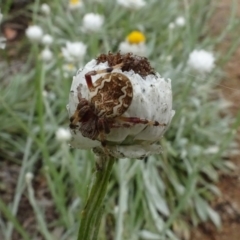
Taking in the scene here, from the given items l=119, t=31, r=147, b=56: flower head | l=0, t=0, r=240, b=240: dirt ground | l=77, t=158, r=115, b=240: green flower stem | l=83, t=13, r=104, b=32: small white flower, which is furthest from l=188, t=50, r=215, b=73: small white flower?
l=77, t=158, r=115, b=240: green flower stem

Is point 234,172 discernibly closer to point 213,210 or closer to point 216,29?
point 213,210

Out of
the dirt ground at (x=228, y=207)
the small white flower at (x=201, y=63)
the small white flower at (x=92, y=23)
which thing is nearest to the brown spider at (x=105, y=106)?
the small white flower at (x=201, y=63)

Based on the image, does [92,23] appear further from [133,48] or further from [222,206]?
[222,206]

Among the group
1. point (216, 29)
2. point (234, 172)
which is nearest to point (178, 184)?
point (234, 172)

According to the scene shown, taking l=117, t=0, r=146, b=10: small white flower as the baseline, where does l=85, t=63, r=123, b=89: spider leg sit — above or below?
below

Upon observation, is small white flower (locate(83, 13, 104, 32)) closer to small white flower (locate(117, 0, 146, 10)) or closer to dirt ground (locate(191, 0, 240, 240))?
small white flower (locate(117, 0, 146, 10))

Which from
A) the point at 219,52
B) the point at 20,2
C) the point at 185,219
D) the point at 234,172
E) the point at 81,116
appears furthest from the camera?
the point at 20,2
